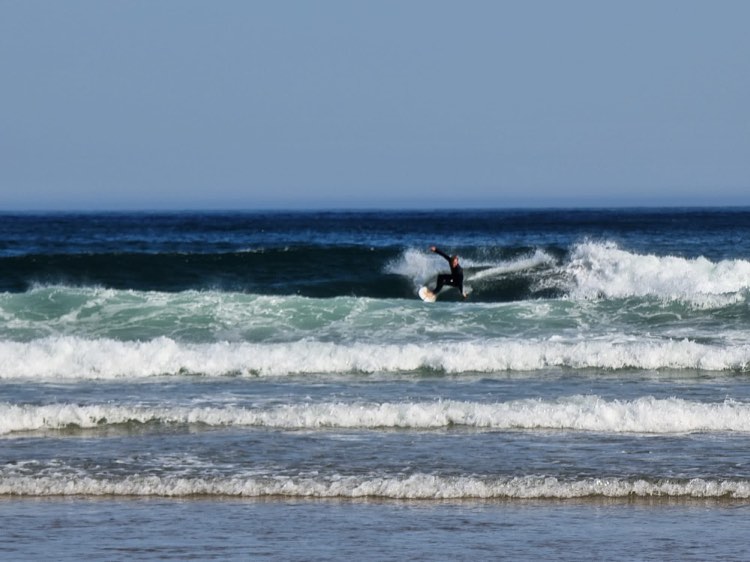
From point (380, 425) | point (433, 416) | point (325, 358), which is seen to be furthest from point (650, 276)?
point (380, 425)

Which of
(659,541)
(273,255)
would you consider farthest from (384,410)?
(273,255)

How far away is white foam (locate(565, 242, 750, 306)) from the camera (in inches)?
978

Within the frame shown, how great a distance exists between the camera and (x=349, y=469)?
1092 cm

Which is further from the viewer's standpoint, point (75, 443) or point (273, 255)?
point (273, 255)

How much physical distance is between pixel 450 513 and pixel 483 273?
21.0m

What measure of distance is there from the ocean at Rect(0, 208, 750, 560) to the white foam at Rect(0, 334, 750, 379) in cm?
4

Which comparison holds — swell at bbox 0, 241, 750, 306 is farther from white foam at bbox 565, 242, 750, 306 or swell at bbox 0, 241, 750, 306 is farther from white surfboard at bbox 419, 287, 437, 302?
white surfboard at bbox 419, 287, 437, 302

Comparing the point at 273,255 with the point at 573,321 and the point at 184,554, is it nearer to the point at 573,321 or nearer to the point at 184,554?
the point at 573,321

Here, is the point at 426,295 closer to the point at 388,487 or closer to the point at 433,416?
the point at 433,416

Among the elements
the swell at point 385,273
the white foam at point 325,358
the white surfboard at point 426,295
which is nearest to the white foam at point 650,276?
the swell at point 385,273

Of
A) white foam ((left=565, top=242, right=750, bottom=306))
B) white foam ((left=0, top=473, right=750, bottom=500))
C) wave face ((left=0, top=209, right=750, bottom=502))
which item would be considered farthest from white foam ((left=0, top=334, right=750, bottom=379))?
white foam ((left=0, top=473, right=750, bottom=500))

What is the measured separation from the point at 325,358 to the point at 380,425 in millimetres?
4377

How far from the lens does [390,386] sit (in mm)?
15789

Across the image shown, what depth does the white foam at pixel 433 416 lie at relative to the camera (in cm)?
1279
